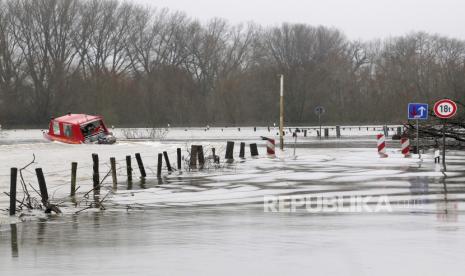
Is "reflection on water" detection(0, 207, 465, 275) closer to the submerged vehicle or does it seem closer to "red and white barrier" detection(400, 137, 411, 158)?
"red and white barrier" detection(400, 137, 411, 158)

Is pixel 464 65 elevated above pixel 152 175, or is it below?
above

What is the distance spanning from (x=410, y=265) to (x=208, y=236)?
11.2 ft

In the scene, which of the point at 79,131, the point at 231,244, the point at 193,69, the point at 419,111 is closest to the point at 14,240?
the point at 231,244

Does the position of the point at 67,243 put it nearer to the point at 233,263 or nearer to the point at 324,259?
the point at 233,263

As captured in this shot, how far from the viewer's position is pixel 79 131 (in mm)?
48906

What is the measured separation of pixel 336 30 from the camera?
118625 mm

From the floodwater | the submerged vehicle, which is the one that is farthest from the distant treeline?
the floodwater

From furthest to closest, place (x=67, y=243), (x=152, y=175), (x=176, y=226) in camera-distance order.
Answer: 1. (x=152, y=175)
2. (x=176, y=226)
3. (x=67, y=243)

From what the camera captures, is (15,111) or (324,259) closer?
(324,259)

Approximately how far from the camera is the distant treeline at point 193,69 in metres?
101

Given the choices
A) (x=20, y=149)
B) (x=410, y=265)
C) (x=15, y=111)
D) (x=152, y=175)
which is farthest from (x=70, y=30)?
(x=410, y=265)

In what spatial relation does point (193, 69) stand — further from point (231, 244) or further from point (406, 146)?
point (231, 244)

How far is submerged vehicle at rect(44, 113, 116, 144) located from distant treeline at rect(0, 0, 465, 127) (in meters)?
48.4

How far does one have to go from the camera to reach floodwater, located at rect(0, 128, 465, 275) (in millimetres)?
8727
